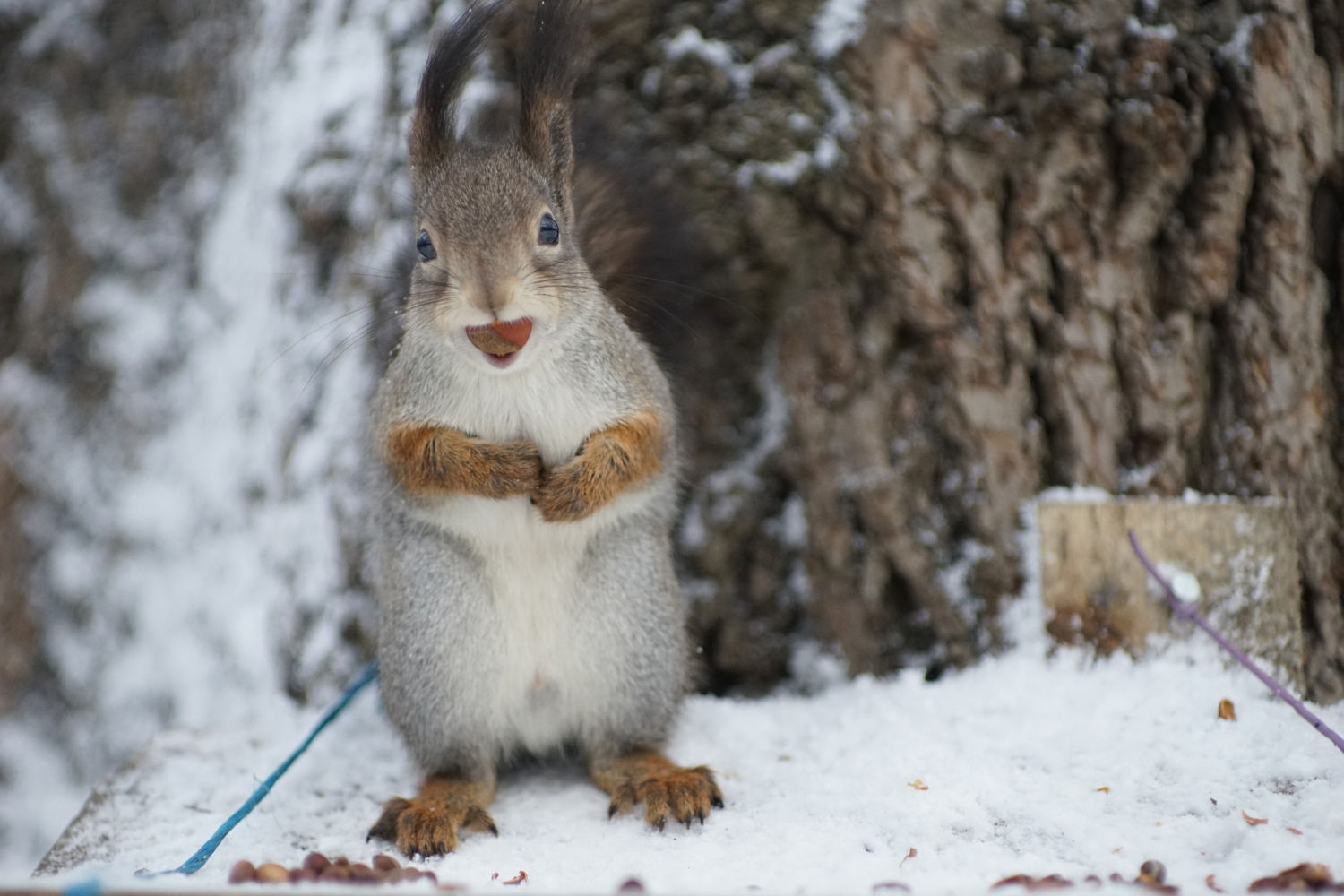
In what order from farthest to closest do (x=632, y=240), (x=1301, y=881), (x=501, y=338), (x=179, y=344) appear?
1. (x=179, y=344)
2. (x=632, y=240)
3. (x=501, y=338)
4. (x=1301, y=881)

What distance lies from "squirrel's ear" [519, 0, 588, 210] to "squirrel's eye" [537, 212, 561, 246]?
8 centimetres

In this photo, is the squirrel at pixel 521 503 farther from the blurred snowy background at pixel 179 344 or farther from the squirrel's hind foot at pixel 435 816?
the blurred snowy background at pixel 179 344

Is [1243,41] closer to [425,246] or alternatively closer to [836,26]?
[836,26]

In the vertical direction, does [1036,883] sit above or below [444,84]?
below

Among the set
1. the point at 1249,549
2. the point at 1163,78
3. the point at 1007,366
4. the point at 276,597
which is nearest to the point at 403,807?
the point at 276,597

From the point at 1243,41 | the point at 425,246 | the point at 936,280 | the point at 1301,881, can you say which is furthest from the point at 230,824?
the point at 1243,41

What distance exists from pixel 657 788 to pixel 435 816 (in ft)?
0.82

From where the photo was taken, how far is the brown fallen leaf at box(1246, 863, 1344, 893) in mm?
857

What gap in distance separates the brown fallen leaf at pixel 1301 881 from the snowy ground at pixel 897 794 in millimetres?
41

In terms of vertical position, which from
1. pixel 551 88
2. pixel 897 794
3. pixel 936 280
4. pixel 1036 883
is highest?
pixel 551 88

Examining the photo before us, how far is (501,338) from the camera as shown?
1.12 metres

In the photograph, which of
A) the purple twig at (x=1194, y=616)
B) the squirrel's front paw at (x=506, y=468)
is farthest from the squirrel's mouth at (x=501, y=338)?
the purple twig at (x=1194, y=616)

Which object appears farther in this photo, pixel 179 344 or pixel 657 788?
pixel 179 344

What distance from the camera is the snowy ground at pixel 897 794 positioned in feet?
3.35
